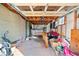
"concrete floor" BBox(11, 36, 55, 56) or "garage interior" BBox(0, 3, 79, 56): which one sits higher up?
"garage interior" BBox(0, 3, 79, 56)

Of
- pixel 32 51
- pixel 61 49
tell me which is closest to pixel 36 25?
pixel 32 51

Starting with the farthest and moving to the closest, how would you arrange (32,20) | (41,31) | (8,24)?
(32,20) → (41,31) → (8,24)

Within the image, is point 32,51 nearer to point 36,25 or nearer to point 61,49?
point 61,49

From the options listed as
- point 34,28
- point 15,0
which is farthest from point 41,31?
point 15,0

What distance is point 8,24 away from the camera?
1916 mm

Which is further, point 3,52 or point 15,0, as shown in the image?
point 3,52

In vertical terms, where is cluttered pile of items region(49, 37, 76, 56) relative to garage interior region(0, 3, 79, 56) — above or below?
below

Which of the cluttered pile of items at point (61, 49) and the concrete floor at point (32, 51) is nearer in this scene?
the cluttered pile of items at point (61, 49)

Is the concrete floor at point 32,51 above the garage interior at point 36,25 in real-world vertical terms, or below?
below

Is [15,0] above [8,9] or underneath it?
underneath

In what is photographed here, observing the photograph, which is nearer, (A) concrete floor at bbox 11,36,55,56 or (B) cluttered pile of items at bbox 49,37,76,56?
(B) cluttered pile of items at bbox 49,37,76,56

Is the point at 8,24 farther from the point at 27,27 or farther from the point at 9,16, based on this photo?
the point at 27,27

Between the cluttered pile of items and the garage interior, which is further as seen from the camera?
the garage interior

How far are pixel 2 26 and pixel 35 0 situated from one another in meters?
1.21
